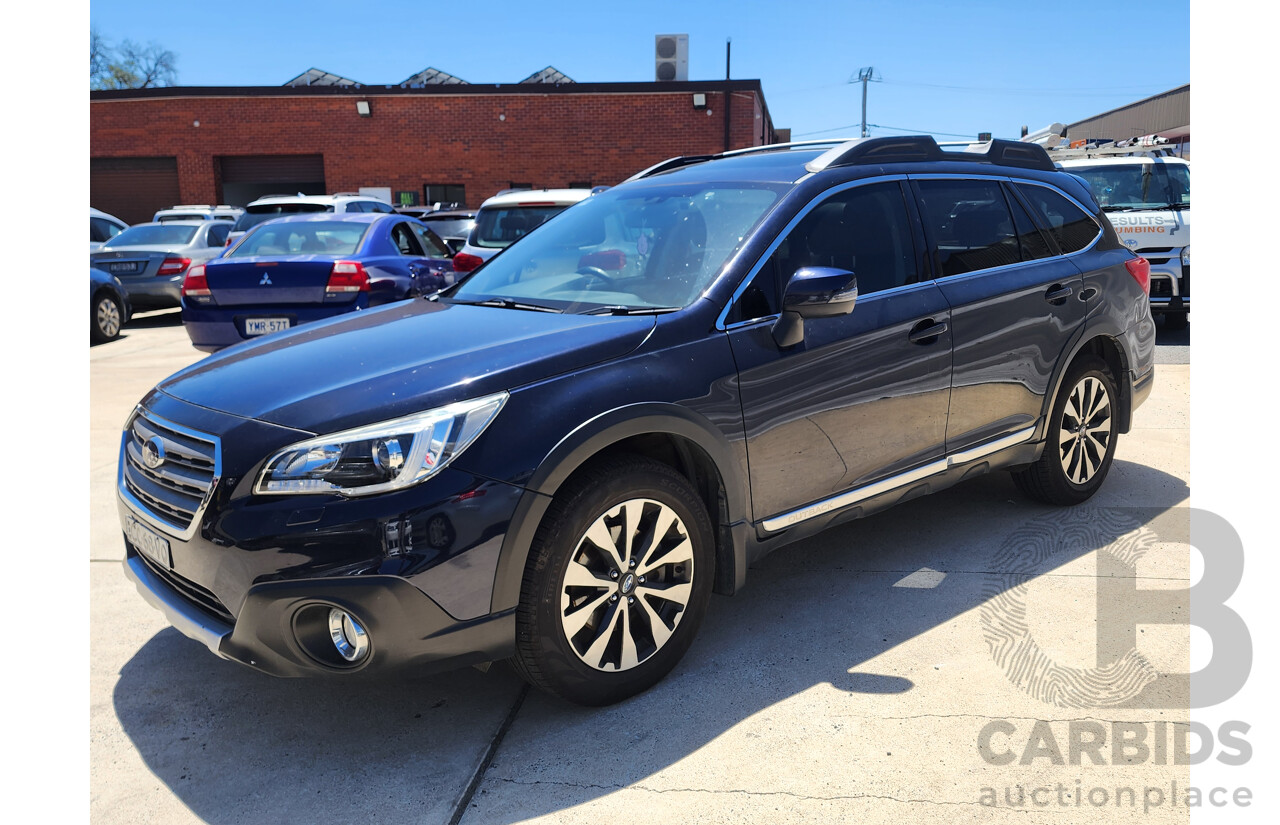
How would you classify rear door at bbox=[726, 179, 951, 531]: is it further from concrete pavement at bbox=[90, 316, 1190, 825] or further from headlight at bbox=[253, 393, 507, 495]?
headlight at bbox=[253, 393, 507, 495]

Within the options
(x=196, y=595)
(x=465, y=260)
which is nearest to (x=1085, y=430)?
(x=196, y=595)

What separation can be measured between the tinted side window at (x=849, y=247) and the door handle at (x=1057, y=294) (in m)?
0.91

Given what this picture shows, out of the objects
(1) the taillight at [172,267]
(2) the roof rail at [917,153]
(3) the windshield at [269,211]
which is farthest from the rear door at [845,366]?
(3) the windshield at [269,211]

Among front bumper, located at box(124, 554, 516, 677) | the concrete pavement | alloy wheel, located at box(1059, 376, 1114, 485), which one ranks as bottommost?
the concrete pavement

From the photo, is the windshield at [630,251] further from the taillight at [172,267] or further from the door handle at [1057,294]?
the taillight at [172,267]

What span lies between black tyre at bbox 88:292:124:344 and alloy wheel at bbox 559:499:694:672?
11.6 m

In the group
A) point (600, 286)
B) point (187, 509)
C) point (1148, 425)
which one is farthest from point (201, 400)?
point (1148, 425)

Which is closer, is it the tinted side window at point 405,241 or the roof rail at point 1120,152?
the tinted side window at point 405,241

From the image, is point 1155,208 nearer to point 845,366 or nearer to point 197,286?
point 845,366

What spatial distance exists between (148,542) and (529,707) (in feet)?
4.29

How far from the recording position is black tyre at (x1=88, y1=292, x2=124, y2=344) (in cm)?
1248

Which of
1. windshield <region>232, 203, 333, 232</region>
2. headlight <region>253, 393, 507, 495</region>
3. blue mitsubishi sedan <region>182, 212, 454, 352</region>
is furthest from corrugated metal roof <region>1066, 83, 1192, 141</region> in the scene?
headlight <region>253, 393, 507, 495</region>

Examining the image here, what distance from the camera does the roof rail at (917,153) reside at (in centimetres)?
399

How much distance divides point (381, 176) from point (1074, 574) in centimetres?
2702
